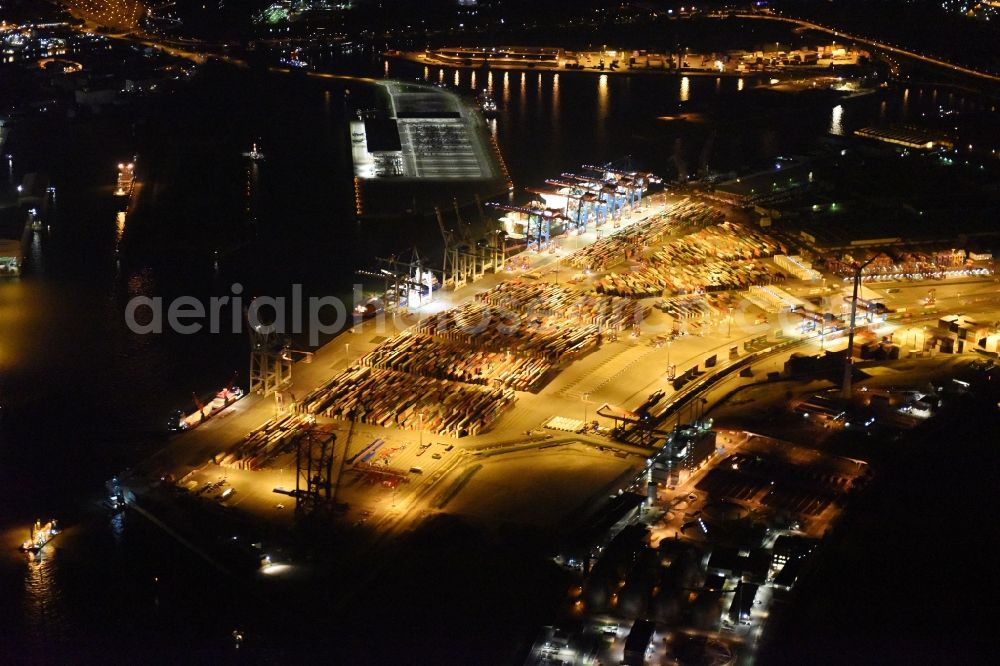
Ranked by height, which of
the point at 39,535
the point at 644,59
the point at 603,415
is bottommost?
the point at 39,535

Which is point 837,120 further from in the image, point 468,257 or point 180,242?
point 180,242

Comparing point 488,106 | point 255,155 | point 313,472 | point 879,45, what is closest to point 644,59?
point 879,45

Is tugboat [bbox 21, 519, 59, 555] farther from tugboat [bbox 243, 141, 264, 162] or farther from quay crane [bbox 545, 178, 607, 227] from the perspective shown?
tugboat [bbox 243, 141, 264, 162]

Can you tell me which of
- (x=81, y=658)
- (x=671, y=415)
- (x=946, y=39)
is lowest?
(x=81, y=658)

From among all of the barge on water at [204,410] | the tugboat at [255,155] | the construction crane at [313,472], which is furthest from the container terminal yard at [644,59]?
the construction crane at [313,472]

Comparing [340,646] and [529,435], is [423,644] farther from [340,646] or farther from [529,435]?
[529,435]

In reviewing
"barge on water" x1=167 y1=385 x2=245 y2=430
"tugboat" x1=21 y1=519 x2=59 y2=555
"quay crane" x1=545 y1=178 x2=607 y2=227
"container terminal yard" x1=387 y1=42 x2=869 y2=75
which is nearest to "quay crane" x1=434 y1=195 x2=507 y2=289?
"quay crane" x1=545 y1=178 x2=607 y2=227

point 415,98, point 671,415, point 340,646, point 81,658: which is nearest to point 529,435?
point 671,415
